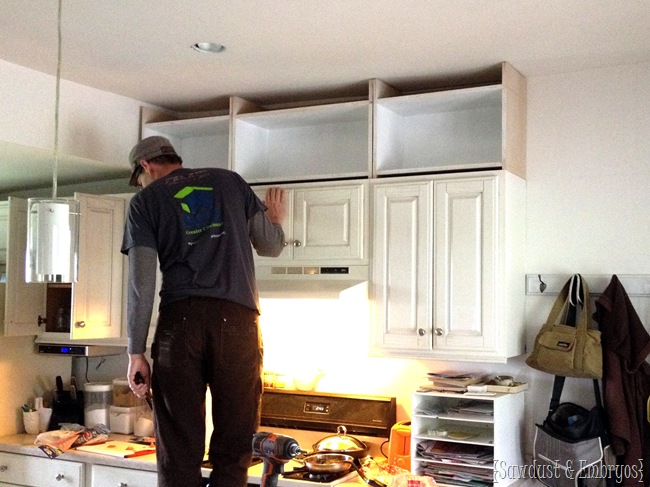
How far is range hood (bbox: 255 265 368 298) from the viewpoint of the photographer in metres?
3.66

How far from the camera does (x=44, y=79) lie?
391 cm

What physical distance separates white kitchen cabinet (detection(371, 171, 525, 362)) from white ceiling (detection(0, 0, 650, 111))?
0.52 metres

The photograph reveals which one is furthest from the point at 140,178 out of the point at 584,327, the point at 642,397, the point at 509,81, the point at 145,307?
the point at 642,397

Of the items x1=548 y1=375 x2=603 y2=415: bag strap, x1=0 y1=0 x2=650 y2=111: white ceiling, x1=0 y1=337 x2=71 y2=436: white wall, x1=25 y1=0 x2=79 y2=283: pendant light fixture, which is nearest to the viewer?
x1=25 y1=0 x2=79 y2=283: pendant light fixture

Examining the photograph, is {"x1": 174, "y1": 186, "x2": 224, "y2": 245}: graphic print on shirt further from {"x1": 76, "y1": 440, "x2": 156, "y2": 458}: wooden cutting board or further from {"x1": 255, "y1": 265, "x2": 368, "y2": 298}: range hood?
{"x1": 76, "y1": 440, "x2": 156, "y2": 458}: wooden cutting board

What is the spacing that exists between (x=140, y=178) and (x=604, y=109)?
1986mm

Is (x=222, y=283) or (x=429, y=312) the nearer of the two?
(x=222, y=283)

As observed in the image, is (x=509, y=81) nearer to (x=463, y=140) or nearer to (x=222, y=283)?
(x=463, y=140)

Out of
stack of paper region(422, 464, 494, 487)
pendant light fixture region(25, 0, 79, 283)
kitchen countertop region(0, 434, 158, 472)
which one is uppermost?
pendant light fixture region(25, 0, 79, 283)

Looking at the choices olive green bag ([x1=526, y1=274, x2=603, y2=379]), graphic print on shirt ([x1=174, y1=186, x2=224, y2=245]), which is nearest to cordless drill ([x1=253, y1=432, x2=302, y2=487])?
graphic print on shirt ([x1=174, y1=186, x2=224, y2=245])

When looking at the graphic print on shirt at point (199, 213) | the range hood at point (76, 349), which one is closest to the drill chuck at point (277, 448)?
the graphic print on shirt at point (199, 213)

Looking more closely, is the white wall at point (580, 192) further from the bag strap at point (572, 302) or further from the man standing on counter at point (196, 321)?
the man standing on counter at point (196, 321)

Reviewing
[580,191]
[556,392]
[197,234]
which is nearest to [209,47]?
[197,234]

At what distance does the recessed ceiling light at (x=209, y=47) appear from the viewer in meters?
3.42
